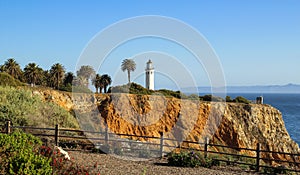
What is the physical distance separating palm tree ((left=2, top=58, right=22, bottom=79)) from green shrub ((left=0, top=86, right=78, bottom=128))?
32356 millimetres

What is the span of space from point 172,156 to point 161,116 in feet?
48.6

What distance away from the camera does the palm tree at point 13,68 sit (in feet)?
177

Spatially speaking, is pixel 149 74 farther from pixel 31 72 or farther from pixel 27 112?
pixel 31 72

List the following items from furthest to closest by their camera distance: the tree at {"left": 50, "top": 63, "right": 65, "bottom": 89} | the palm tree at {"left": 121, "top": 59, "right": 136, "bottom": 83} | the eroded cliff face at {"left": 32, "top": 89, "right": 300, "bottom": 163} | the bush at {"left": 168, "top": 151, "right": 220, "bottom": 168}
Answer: the tree at {"left": 50, "top": 63, "right": 65, "bottom": 89}
the palm tree at {"left": 121, "top": 59, "right": 136, "bottom": 83}
the eroded cliff face at {"left": 32, "top": 89, "right": 300, "bottom": 163}
the bush at {"left": 168, "top": 151, "right": 220, "bottom": 168}

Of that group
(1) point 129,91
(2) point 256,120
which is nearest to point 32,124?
(1) point 129,91

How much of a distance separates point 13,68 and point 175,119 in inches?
1330

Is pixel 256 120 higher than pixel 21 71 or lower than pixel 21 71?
lower

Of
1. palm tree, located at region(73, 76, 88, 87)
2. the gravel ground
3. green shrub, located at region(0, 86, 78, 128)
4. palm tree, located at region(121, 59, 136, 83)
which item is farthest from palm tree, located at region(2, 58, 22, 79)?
the gravel ground

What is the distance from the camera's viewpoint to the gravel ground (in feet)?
42.3

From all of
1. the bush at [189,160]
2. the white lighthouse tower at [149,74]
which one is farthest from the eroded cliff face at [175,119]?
the bush at [189,160]

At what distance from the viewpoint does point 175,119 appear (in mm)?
29750

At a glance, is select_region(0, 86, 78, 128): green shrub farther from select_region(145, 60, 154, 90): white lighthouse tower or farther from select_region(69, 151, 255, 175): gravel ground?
select_region(145, 60, 154, 90): white lighthouse tower

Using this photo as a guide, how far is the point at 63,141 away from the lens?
58.1 feet

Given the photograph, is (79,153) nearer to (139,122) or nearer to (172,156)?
(172,156)
